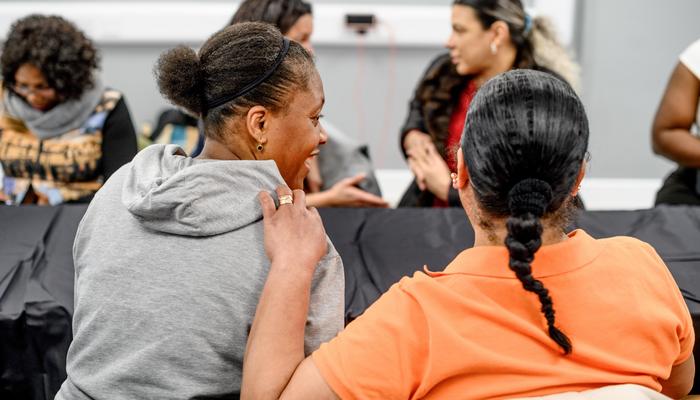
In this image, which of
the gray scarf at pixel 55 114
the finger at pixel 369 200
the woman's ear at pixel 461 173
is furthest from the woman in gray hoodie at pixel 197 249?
the gray scarf at pixel 55 114

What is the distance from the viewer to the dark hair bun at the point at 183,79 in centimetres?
136

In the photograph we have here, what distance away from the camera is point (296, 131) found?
141cm

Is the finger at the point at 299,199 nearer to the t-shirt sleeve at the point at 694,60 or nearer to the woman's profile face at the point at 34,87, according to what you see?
the woman's profile face at the point at 34,87

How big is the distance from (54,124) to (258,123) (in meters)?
1.49

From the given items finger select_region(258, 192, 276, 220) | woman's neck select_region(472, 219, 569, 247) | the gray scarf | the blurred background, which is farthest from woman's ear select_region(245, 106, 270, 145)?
the blurred background

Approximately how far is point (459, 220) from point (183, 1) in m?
2.50

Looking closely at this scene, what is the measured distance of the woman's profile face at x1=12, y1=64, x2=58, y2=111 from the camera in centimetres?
261

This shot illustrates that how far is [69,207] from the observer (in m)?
2.09

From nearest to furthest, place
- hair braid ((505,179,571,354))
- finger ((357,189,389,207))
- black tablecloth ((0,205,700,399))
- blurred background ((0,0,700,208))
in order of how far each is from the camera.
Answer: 1. hair braid ((505,179,571,354))
2. black tablecloth ((0,205,700,399))
3. finger ((357,189,389,207))
4. blurred background ((0,0,700,208))

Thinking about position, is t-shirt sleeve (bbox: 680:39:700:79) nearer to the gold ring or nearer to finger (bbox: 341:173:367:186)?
finger (bbox: 341:173:367:186)

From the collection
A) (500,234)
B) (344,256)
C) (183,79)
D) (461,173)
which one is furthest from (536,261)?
(344,256)

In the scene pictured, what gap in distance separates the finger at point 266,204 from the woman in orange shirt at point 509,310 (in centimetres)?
Answer: 14

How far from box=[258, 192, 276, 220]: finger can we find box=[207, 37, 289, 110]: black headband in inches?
6.6

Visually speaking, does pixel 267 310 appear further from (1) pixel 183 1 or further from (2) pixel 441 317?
(1) pixel 183 1
